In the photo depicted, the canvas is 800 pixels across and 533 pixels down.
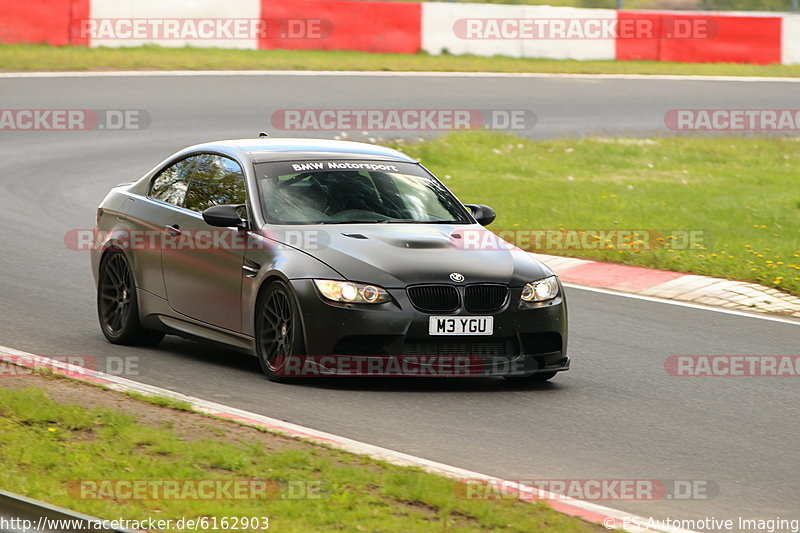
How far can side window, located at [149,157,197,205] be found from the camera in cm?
1030

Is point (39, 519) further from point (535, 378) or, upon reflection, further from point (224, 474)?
point (535, 378)

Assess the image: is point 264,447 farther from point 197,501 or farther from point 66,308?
point 66,308

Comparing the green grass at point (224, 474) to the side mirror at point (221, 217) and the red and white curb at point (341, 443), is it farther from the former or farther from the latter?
the side mirror at point (221, 217)

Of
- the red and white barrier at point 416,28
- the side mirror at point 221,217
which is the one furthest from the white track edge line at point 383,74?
the side mirror at point 221,217

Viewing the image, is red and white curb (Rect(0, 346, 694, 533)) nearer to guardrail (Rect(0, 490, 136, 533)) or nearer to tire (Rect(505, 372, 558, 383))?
tire (Rect(505, 372, 558, 383))

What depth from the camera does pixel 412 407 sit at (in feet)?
27.7

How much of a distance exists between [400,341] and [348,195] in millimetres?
1461

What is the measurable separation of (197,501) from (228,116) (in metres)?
18.3

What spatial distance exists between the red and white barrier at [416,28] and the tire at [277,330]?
66.8ft

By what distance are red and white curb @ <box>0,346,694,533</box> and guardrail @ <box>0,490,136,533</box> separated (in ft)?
7.65

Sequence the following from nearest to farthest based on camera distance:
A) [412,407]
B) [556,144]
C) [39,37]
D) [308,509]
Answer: [308,509] < [412,407] < [556,144] < [39,37]

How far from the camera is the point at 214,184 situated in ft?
32.9

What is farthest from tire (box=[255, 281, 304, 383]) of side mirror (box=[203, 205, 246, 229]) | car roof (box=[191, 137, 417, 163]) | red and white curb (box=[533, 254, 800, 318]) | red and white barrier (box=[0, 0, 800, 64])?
red and white barrier (box=[0, 0, 800, 64])

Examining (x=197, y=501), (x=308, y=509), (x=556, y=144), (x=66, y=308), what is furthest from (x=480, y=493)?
(x=556, y=144)
